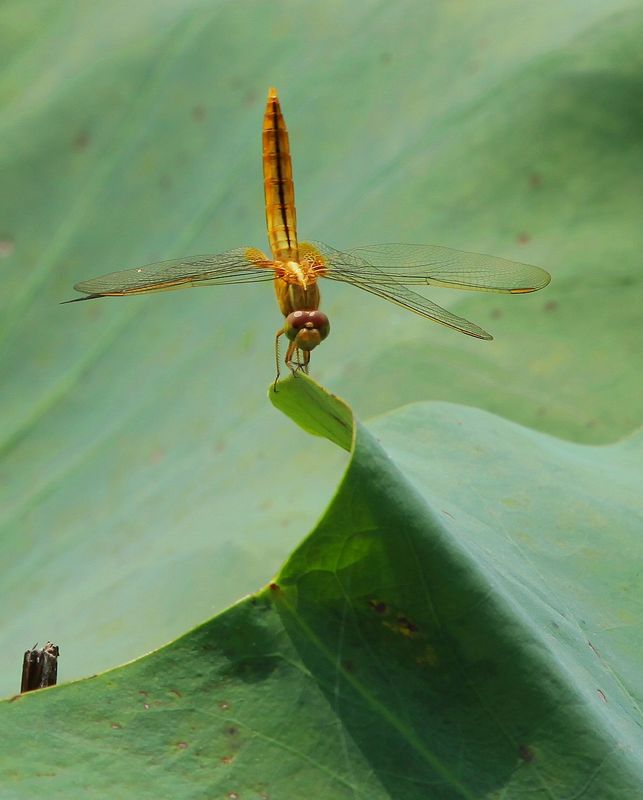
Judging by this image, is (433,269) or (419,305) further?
(433,269)

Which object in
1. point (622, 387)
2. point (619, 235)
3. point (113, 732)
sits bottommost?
point (113, 732)

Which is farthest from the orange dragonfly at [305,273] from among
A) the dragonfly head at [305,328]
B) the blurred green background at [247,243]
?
the blurred green background at [247,243]

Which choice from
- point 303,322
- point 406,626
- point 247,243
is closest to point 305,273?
point 303,322

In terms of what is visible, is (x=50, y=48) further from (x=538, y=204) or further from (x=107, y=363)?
(x=538, y=204)

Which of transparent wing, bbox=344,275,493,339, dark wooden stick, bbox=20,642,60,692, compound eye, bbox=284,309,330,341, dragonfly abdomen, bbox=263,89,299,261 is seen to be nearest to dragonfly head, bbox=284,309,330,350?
compound eye, bbox=284,309,330,341

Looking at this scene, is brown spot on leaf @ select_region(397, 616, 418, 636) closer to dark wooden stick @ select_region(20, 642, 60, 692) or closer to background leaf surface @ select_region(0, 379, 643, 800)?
background leaf surface @ select_region(0, 379, 643, 800)

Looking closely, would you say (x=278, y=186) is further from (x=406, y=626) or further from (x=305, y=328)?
(x=406, y=626)

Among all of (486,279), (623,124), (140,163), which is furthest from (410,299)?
(140,163)

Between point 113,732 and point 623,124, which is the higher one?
point 623,124

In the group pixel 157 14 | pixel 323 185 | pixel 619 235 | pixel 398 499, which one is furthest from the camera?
pixel 157 14
